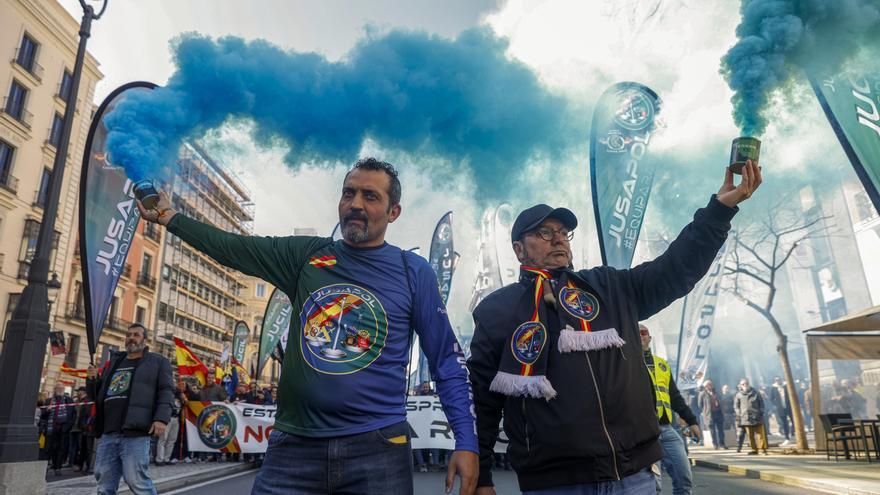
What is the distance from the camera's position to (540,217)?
3.02m

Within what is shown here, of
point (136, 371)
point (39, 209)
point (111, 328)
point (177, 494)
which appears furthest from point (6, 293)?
point (136, 371)

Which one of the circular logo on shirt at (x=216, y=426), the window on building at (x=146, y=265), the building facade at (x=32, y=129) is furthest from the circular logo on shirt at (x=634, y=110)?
the window on building at (x=146, y=265)

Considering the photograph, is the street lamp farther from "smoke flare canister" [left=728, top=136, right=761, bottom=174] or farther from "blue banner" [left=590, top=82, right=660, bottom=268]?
"blue banner" [left=590, top=82, right=660, bottom=268]

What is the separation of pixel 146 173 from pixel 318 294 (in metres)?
2.31

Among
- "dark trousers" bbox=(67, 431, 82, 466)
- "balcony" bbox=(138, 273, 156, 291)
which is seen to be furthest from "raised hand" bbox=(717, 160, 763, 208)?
"balcony" bbox=(138, 273, 156, 291)

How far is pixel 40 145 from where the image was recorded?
32250 millimetres

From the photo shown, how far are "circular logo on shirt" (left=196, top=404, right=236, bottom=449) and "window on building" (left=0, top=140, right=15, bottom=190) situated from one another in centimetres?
2359

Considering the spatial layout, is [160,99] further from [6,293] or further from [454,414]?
[6,293]

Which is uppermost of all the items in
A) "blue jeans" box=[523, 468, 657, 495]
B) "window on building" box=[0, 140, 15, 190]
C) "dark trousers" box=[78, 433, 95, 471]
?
"window on building" box=[0, 140, 15, 190]

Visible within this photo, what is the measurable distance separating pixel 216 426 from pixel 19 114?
86.3 ft

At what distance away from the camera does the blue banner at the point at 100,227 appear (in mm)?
8375

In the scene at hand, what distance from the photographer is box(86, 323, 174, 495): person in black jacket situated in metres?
5.82

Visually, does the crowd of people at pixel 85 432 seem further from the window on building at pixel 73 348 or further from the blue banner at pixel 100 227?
the window on building at pixel 73 348

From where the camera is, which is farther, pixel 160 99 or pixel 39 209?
pixel 39 209
